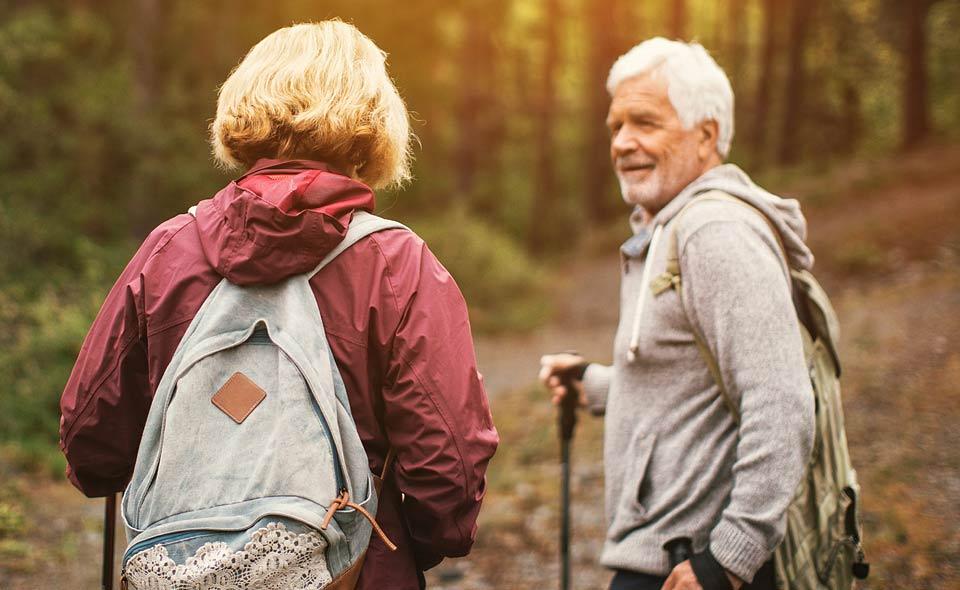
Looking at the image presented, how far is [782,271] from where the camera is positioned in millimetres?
2479

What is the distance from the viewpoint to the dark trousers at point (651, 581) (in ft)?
8.13

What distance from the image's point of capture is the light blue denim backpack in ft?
6.10

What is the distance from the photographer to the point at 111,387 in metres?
2.18

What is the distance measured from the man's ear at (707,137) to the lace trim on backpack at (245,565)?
1621 mm

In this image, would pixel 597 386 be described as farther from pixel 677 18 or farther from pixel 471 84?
pixel 677 18

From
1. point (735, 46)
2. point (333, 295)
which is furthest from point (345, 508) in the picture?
point (735, 46)

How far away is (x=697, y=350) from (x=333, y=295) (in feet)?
3.42

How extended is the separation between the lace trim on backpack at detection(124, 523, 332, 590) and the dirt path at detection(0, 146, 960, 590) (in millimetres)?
3612

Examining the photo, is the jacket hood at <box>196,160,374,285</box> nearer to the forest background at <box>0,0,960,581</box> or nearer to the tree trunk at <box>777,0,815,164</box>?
the forest background at <box>0,0,960,581</box>

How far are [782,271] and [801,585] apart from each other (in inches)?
33.1

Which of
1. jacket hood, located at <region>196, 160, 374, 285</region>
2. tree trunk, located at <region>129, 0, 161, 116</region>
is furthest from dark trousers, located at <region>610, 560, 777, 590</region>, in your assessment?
tree trunk, located at <region>129, 0, 161, 116</region>

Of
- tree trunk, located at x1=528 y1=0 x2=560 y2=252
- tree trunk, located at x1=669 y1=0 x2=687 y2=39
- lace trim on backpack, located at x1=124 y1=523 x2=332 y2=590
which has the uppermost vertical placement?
lace trim on backpack, located at x1=124 y1=523 x2=332 y2=590

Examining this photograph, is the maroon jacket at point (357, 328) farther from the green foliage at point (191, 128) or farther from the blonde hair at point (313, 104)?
the green foliage at point (191, 128)

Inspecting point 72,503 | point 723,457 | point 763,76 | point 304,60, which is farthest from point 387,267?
point 763,76
